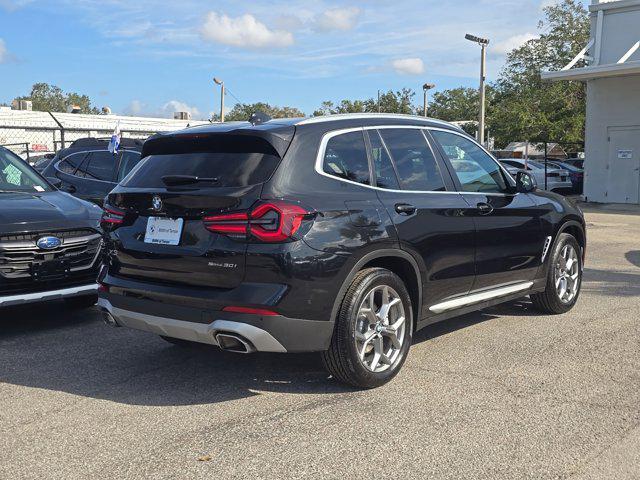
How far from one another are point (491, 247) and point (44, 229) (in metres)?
3.86

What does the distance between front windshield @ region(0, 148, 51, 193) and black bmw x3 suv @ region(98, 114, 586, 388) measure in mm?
2669

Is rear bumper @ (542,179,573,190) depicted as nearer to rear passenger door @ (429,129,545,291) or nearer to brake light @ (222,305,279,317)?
rear passenger door @ (429,129,545,291)

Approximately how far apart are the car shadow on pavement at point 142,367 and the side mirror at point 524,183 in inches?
52.3

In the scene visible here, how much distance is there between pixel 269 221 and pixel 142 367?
72.4 inches

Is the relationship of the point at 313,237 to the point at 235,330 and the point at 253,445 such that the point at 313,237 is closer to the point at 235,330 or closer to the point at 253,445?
the point at 235,330

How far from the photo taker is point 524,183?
20.4ft

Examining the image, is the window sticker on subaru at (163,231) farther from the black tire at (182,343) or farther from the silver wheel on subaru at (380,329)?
the silver wheel on subaru at (380,329)

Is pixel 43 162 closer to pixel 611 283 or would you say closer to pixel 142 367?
pixel 142 367

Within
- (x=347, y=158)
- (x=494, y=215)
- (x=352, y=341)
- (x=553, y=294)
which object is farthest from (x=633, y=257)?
(x=352, y=341)

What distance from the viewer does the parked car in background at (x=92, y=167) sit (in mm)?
10641

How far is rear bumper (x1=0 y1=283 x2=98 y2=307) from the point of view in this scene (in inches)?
224

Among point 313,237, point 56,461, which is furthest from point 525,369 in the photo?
point 56,461

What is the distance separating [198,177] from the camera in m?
4.41

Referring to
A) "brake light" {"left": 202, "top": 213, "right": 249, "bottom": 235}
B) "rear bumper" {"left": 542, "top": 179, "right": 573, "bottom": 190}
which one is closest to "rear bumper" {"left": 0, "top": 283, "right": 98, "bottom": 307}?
"brake light" {"left": 202, "top": 213, "right": 249, "bottom": 235}
